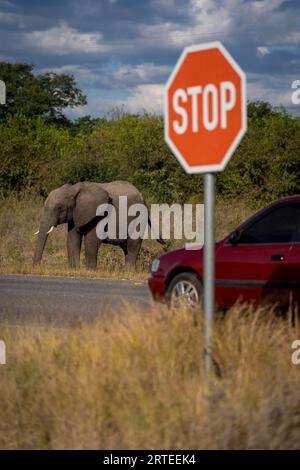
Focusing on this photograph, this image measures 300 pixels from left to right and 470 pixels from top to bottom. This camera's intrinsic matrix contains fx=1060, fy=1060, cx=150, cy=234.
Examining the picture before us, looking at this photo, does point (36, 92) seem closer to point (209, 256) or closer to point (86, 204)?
point (86, 204)

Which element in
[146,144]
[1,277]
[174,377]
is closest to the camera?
[174,377]

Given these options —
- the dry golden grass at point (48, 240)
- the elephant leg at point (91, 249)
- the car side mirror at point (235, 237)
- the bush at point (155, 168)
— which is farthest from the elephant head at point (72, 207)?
the car side mirror at point (235, 237)

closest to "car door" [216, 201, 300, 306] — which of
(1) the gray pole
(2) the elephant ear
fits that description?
(1) the gray pole

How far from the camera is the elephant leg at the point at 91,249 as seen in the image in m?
24.6

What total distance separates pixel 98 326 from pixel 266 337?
133 centimetres

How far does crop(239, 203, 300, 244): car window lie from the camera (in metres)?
11.5

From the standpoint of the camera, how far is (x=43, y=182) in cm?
3594

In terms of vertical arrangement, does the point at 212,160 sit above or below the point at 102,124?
below

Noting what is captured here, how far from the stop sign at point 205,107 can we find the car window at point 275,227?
471 centimetres

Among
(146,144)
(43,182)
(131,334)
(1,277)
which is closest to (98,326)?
(131,334)

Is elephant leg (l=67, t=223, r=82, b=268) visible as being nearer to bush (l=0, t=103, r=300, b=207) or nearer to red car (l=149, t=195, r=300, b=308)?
bush (l=0, t=103, r=300, b=207)

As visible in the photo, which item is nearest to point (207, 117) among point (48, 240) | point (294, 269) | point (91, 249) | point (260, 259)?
point (294, 269)

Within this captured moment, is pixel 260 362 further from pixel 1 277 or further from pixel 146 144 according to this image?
pixel 146 144

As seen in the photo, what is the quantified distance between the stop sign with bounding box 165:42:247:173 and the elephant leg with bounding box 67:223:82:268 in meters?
17.6
